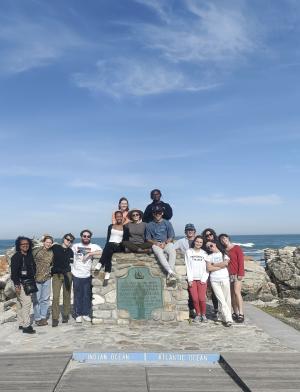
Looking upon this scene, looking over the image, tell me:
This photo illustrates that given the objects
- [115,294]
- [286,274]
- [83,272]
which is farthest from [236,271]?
[286,274]

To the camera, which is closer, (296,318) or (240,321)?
(240,321)

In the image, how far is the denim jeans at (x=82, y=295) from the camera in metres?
9.09

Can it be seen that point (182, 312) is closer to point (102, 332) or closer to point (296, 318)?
point (102, 332)

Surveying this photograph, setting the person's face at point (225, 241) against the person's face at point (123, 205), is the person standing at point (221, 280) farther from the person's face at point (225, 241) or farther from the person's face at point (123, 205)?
the person's face at point (123, 205)

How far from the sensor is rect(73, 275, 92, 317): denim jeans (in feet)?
29.8

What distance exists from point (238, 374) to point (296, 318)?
6.50 metres

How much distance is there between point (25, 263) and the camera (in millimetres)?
8078

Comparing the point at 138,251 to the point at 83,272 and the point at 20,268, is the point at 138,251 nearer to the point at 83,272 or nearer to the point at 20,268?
the point at 83,272

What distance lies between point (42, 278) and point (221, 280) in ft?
12.9

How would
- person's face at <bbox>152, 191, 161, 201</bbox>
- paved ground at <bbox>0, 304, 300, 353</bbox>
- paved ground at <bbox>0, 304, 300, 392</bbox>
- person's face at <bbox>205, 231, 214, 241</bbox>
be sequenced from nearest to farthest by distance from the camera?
1. paved ground at <bbox>0, 304, 300, 392</bbox>
2. paved ground at <bbox>0, 304, 300, 353</bbox>
3. person's face at <bbox>205, 231, 214, 241</bbox>
4. person's face at <bbox>152, 191, 161, 201</bbox>

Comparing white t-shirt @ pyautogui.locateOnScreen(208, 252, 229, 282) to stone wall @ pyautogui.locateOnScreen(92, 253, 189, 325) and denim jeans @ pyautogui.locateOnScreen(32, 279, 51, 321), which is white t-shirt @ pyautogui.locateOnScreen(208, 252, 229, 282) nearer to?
stone wall @ pyautogui.locateOnScreen(92, 253, 189, 325)

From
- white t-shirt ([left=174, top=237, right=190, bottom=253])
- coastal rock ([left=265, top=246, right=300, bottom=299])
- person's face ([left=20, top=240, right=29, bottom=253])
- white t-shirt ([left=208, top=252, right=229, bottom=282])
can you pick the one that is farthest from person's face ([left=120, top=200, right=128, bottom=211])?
coastal rock ([left=265, top=246, right=300, bottom=299])

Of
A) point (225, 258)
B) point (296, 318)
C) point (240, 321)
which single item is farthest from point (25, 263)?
point (296, 318)

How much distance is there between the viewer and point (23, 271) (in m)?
8.03
